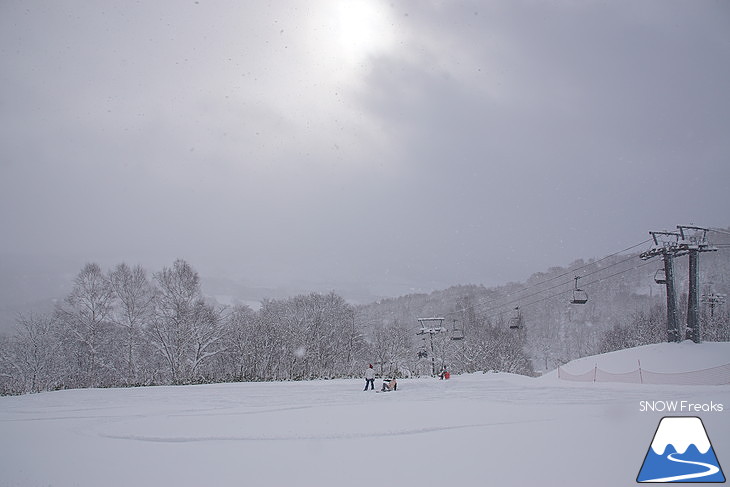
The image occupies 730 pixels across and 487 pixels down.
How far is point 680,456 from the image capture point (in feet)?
22.0

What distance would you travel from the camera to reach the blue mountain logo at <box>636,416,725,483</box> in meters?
6.57

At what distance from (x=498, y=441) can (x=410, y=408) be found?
6.42m

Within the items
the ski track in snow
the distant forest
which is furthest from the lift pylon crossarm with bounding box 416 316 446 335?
the ski track in snow

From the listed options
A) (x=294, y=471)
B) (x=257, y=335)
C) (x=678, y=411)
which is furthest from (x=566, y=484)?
(x=257, y=335)

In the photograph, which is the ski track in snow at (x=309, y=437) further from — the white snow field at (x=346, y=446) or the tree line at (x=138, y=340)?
the tree line at (x=138, y=340)

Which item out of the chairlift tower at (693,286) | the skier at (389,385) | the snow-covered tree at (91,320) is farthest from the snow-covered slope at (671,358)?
the snow-covered tree at (91,320)

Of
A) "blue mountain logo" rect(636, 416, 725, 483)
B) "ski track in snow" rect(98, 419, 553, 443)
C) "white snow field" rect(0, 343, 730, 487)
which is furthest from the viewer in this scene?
"ski track in snow" rect(98, 419, 553, 443)

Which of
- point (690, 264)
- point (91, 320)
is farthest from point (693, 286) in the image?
point (91, 320)

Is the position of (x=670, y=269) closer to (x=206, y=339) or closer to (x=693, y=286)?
(x=693, y=286)

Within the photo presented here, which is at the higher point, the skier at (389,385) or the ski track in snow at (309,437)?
the ski track in snow at (309,437)

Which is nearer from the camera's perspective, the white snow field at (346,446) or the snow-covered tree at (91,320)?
the white snow field at (346,446)

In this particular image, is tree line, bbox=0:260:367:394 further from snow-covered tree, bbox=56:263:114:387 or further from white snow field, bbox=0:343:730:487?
white snow field, bbox=0:343:730:487

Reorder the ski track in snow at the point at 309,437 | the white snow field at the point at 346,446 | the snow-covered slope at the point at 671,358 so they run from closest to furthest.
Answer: the white snow field at the point at 346,446
the ski track in snow at the point at 309,437
the snow-covered slope at the point at 671,358

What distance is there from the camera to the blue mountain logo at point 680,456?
21.6 ft
